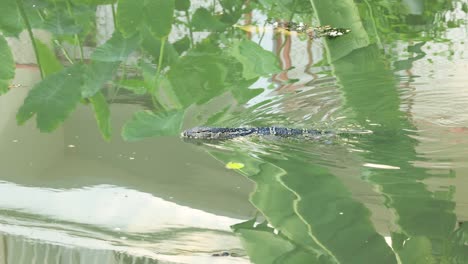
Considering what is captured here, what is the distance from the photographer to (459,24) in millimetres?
2773

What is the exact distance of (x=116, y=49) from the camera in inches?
46.9

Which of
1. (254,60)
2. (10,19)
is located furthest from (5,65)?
(254,60)

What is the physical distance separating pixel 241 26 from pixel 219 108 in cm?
99

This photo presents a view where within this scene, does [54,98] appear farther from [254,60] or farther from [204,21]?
[254,60]

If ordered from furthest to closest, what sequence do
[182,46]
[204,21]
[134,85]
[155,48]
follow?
[204,21]
[182,46]
[134,85]
[155,48]

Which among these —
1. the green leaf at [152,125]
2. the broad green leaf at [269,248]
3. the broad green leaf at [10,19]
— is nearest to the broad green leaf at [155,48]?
the green leaf at [152,125]

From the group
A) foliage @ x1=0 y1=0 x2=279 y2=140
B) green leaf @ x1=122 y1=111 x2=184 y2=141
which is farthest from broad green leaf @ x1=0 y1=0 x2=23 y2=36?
green leaf @ x1=122 y1=111 x2=184 y2=141

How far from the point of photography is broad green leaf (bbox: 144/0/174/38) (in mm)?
987

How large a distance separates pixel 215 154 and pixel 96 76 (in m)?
0.30

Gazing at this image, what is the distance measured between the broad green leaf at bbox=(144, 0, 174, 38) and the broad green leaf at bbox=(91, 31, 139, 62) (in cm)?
16

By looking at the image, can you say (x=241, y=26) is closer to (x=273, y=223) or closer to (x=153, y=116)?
(x=153, y=116)

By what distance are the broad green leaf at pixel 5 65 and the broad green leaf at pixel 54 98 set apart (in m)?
0.05

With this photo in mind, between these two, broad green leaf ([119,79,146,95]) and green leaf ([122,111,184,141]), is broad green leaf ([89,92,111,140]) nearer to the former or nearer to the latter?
green leaf ([122,111,184,141])

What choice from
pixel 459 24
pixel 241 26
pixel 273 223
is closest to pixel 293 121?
pixel 273 223
